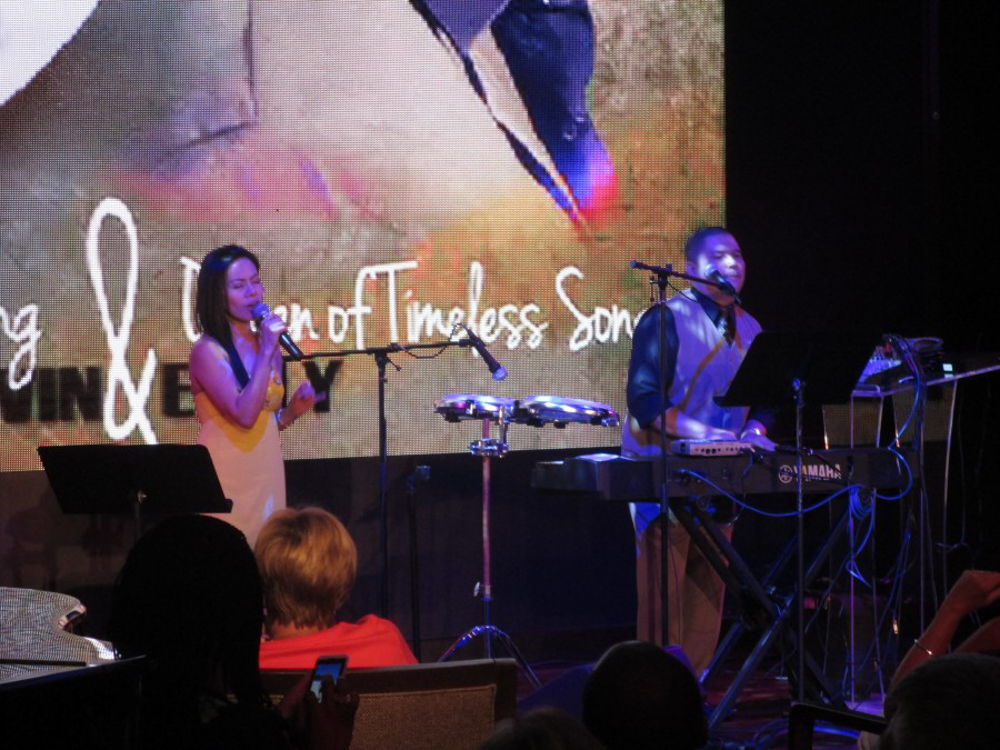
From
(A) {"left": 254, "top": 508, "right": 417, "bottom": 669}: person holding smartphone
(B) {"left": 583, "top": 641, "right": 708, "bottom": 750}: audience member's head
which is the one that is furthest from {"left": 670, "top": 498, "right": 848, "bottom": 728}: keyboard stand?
(B) {"left": 583, "top": 641, "right": 708, "bottom": 750}: audience member's head

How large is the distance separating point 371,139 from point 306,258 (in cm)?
61

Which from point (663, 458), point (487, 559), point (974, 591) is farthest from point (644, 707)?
point (487, 559)

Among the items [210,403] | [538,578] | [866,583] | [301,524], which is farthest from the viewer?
[538,578]

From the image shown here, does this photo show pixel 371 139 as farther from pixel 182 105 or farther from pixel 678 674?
pixel 678 674

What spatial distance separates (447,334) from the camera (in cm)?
601

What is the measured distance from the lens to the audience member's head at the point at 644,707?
6.78 feet

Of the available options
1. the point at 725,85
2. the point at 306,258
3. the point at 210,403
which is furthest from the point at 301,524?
the point at 725,85

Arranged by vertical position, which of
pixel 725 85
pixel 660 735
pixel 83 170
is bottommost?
pixel 660 735

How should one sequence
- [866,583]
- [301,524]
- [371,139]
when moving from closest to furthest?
[301,524]
[866,583]
[371,139]

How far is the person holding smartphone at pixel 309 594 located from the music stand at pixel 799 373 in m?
1.98

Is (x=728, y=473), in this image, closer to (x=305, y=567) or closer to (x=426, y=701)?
(x=305, y=567)

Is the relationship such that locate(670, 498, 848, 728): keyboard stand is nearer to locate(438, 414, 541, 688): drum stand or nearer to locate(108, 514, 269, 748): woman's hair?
locate(438, 414, 541, 688): drum stand

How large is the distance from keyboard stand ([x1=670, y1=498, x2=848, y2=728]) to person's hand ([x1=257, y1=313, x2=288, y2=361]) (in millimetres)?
1481

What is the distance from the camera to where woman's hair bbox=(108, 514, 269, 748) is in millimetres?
2086
